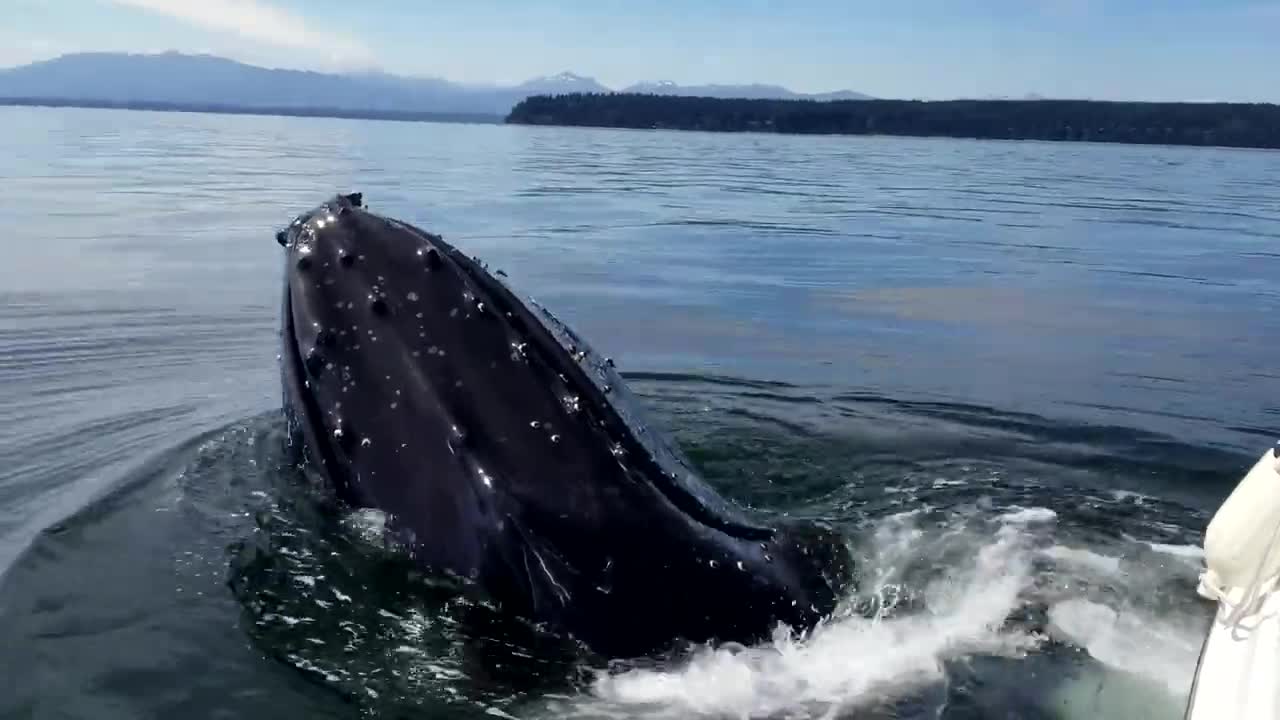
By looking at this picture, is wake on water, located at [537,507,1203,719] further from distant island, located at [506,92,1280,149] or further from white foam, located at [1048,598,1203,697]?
distant island, located at [506,92,1280,149]

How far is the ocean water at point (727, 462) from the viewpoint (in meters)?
4.42

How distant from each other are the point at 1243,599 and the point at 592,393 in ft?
7.29

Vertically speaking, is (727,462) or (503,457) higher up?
(503,457)

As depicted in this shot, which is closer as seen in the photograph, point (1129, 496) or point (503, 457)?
point (503, 457)

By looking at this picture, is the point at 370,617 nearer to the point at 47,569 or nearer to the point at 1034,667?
the point at 47,569

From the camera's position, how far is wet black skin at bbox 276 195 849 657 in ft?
13.6

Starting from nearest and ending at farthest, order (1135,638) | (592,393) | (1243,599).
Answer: (1243,599) → (592,393) → (1135,638)

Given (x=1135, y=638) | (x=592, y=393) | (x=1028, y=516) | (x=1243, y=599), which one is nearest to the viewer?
(x=1243, y=599)

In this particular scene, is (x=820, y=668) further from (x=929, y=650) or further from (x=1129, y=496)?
(x=1129, y=496)

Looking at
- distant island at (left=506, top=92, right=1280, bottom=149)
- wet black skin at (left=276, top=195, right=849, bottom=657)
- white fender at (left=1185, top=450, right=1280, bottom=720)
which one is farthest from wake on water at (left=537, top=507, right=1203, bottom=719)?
distant island at (left=506, top=92, right=1280, bottom=149)

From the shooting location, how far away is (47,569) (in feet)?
17.3

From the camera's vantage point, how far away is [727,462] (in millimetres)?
7633

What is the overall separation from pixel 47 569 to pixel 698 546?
9.88ft

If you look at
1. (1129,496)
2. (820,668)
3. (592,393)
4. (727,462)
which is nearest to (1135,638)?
(820,668)
